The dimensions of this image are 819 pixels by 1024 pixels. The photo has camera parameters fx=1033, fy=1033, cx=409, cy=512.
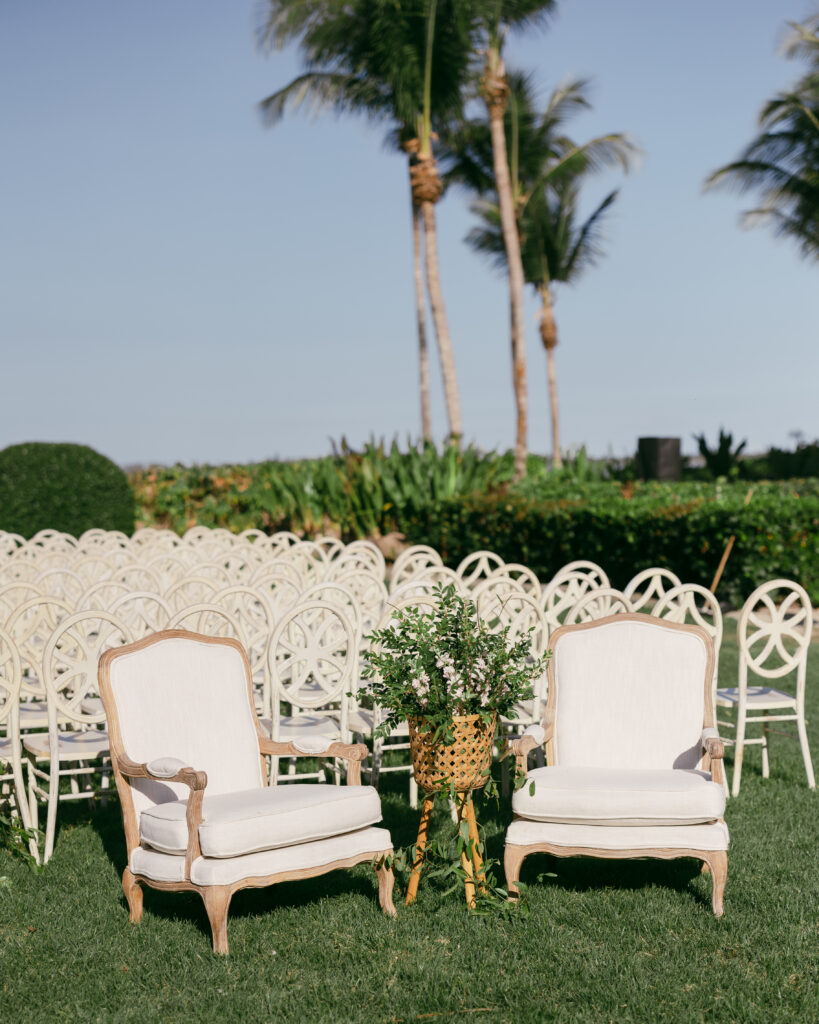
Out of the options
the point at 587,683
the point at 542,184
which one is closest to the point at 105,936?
the point at 587,683

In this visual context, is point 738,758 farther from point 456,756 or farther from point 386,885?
point 386,885

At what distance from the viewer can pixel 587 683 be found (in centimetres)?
475

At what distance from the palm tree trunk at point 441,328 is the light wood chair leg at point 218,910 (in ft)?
53.6

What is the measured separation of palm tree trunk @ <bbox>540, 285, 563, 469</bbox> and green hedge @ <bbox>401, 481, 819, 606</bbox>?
71.3 feet

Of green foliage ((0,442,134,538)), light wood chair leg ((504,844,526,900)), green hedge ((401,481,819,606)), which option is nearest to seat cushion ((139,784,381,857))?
light wood chair leg ((504,844,526,900))

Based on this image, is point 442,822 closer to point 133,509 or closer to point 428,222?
point 133,509

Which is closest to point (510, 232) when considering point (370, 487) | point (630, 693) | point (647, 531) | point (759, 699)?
point (370, 487)

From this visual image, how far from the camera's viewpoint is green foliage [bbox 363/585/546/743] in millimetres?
4004

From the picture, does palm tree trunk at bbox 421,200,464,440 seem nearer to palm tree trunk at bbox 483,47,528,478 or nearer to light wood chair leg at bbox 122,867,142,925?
palm tree trunk at bbox 483,47,528,478

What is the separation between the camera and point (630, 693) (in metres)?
4.72

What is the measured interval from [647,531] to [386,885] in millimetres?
9143

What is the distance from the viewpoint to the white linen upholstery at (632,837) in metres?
4.00

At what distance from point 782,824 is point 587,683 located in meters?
1.28

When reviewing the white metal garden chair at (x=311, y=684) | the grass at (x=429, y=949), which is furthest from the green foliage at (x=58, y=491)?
the grass at (x=429, y=949)
